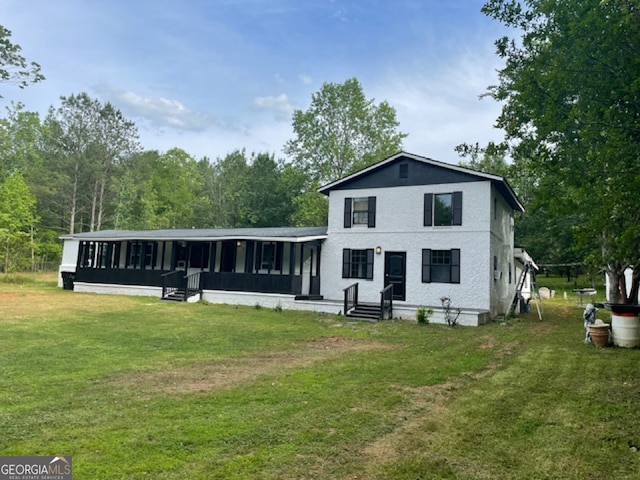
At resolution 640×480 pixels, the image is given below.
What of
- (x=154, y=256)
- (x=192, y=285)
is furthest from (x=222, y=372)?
(x=154, y=256)

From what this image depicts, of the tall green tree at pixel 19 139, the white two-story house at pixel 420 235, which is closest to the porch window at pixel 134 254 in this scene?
the white two-story house at pixel 420 235

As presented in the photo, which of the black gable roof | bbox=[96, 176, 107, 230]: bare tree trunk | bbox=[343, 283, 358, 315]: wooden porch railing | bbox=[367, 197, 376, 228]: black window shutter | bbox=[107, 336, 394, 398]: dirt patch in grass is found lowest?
bbox=[107, 336, 394, 398]: dirt patch in grass

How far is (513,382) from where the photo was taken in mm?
6484

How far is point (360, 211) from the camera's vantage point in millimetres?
17312

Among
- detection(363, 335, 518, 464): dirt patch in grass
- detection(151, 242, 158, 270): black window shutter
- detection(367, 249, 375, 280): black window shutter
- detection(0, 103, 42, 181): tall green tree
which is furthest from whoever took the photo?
detection(0, 103, 42, 181): tall green tree

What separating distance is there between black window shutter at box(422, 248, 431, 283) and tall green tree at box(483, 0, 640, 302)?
7.52 metres

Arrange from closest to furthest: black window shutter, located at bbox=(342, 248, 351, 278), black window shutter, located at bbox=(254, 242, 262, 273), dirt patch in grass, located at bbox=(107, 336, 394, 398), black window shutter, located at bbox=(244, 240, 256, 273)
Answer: dirt patch in grass, located at bbox=(107, 336, 394, 398)
black window shutter, located at bbox=(342, 248, 351, 278)
black window shutter, located at bbox=(244, 240, 256, 273)
black window shutter, located at bbox=(254, 242, 262, 273)

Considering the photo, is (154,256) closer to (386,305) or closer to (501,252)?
(386,305)

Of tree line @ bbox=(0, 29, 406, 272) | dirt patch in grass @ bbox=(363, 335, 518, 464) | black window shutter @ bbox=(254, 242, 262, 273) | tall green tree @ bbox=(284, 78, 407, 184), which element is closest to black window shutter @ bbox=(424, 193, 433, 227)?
black window shutter @ bbox=(254, 242, 262, 273)

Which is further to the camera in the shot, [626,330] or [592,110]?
[626,330]

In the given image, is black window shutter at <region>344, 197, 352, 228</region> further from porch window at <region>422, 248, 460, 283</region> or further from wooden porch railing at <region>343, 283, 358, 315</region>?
porch window at <region>422, 248, 460, 283</region>

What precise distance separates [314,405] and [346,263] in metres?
12.3

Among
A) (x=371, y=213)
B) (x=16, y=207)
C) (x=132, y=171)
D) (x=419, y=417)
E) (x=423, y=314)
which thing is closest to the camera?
(x=419, y=417)

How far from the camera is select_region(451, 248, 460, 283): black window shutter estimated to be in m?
15.1
